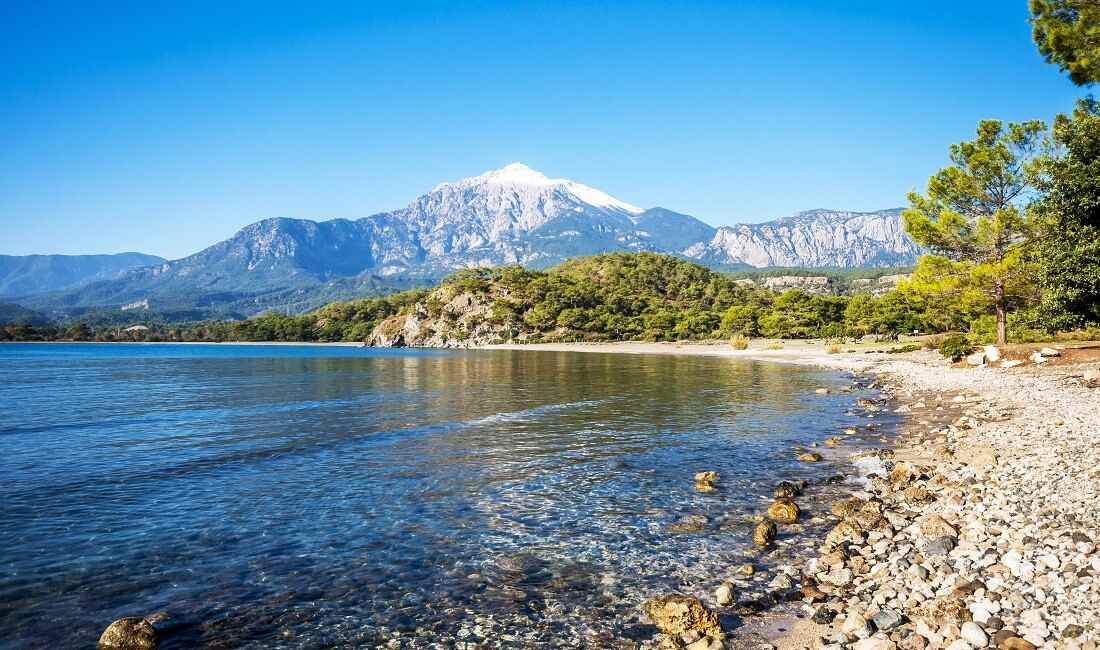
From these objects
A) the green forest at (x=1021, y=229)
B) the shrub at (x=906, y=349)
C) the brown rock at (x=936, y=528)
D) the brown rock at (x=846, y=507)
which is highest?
the green forest at (x=1021, y=229)

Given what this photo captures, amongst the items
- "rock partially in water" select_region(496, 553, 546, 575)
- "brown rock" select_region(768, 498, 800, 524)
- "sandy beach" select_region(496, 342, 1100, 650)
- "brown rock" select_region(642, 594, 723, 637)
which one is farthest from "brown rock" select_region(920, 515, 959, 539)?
"rock partially in water" select_region(496, 553, 546, 575)

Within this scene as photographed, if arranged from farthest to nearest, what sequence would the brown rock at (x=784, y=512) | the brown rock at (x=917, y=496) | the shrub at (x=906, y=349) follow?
1. the shrub at (x=906, y=349)
2. the brown rock at (x=917, y=496)
3. the brown rock at (x=784, y=512)

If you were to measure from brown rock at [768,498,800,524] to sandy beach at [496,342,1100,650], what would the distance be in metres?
1.01

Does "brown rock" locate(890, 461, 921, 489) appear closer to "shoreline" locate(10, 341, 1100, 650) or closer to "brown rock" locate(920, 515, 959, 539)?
"shoreline" locate(10, 341, 1100, 650)

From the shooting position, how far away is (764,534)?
13.4 metres

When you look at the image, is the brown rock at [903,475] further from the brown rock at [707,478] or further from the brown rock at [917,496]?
the brown rock at [707,478]

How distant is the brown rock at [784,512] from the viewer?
14.7m

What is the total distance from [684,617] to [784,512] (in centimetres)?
640

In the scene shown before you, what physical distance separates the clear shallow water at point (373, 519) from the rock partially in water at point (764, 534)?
329 millimetres

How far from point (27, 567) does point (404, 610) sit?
27.5 feet

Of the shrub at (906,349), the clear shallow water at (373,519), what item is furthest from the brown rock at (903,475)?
the shrub at (906,349)

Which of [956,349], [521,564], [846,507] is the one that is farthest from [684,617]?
[956,349]

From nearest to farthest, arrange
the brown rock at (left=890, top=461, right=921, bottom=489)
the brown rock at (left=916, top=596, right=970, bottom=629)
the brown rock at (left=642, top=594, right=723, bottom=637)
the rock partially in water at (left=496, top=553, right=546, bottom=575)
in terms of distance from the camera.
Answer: the brown rock at (left=916, top=596, right=970, bottom=629)
the brown rock at (left=642, top=594, right=723, bottom=637)
the rock partially in water at (left=496, top=553, right=546, bottom=575)
the brown rock at (left=890, top=461, right=921, bottom=489)

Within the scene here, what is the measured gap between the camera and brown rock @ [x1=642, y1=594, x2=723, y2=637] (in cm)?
942
